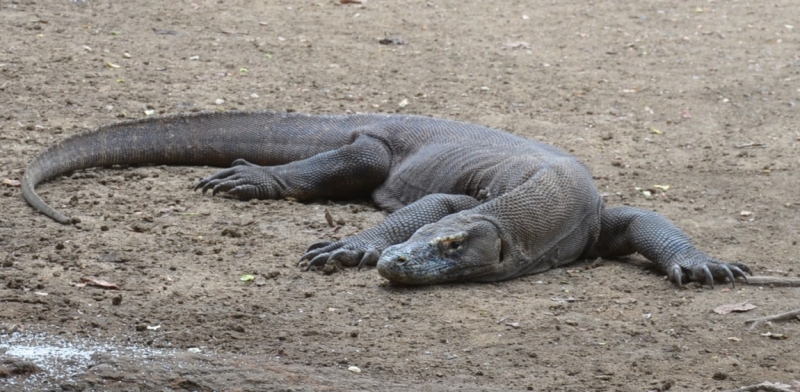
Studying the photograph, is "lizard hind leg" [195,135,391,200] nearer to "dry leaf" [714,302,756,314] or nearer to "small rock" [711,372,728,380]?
"dry leaf" [714,302,756,314]

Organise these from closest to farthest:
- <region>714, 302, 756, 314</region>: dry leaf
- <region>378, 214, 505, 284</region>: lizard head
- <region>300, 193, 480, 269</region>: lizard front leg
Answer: <region>714, 302, 756, 314</region>: dry leaf, <region>378, 214, 505, 284</region>: lizard head, <region>300, 193, 480, 269</region>: lizard front leg

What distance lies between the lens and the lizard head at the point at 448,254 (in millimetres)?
4828

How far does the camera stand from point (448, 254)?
496 cm

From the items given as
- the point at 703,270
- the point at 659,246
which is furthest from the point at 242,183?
the point at 703,270

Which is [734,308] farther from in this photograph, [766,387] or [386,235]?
[386,235]

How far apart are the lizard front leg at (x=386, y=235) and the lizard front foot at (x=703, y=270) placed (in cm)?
105

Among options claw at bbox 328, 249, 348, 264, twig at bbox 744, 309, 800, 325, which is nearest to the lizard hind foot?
claw at bbox 328, 249, 348, 264

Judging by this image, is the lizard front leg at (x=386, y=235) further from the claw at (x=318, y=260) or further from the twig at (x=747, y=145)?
the twig at (x=747, y=145)

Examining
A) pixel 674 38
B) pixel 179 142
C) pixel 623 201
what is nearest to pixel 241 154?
pixel 179 142

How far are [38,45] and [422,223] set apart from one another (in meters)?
4.63

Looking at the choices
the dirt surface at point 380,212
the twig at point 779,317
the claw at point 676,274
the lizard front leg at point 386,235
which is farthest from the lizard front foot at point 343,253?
the twig at point 779,317

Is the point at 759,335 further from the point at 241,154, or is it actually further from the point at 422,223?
the point at 241,154

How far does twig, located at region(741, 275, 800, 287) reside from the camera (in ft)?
16.6

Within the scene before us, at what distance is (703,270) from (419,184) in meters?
1.80
